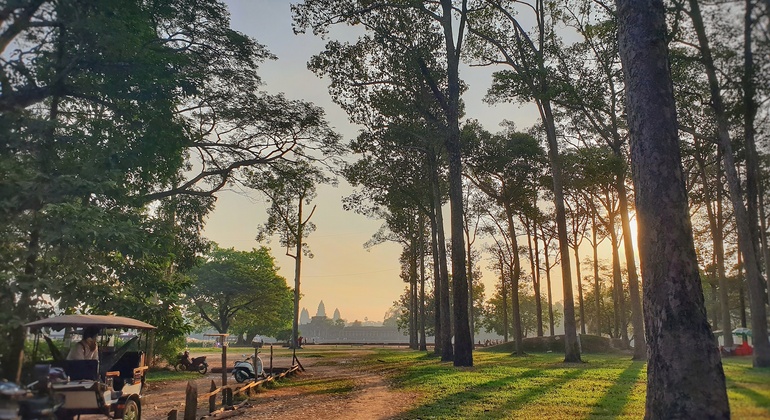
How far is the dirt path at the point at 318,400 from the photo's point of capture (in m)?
11.8

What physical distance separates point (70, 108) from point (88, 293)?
17.4 ft

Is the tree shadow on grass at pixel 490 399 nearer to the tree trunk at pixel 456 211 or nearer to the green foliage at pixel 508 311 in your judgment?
the tree trunk at pixel 456 211

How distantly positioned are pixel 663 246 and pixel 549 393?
25.7 feet

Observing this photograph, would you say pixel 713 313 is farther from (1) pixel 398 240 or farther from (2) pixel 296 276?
(2) pixel 296 276

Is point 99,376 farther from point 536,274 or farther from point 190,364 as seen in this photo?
point 536,274

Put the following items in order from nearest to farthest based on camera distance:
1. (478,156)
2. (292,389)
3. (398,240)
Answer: (292,389) → (478,156) → (398,240)

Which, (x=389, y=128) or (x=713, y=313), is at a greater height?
(x=389, y=128)

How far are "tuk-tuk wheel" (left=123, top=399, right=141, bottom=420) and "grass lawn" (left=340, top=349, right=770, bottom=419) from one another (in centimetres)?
575

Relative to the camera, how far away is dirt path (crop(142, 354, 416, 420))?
11805mm

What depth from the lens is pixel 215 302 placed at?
60.5m

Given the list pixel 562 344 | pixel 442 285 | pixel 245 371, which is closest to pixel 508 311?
pixel 562 344

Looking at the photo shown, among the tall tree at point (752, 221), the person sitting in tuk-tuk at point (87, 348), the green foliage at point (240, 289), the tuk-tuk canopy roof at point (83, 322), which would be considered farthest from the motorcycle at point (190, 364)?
the green foliage at point (240, 289)

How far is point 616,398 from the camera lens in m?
11.3

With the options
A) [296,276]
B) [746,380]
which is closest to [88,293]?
[746,380]
